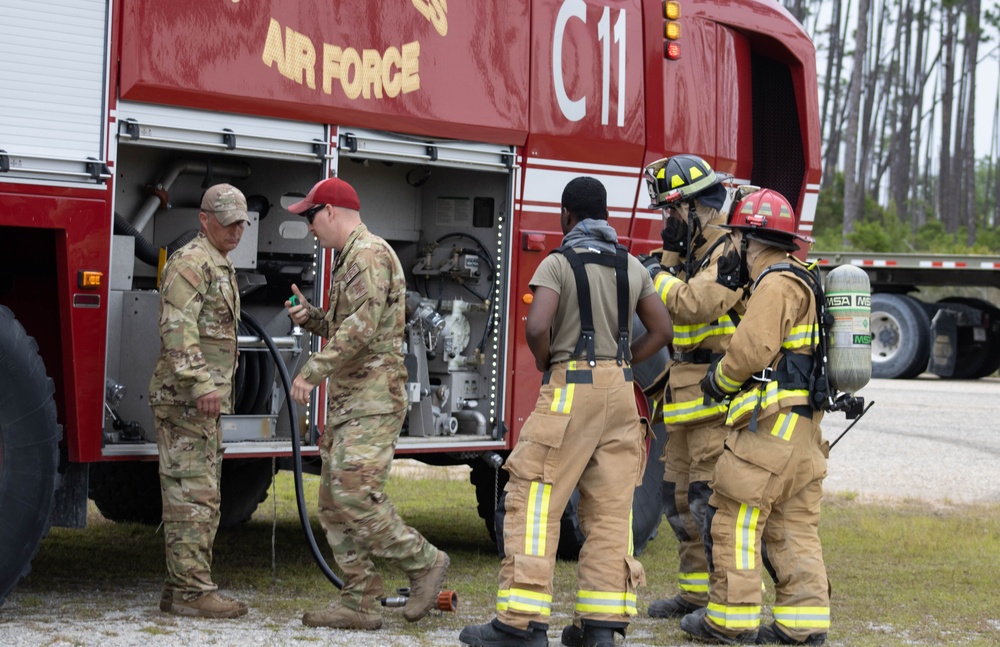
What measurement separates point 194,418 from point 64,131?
1.25 meters

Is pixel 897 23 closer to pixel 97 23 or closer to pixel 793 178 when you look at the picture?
pixel 793 178

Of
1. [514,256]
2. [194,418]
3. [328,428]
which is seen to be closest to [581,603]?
[328,428]

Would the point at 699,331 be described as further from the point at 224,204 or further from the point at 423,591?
the point at 224,204

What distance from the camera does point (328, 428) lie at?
5.56 metres

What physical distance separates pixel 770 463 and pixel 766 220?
3.34ft

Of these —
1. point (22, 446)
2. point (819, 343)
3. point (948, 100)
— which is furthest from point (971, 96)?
point (22, 446)

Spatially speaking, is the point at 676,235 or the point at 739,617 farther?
the point at 676,235

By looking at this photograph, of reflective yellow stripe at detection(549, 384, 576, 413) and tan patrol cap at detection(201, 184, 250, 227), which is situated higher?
tan patrol cap at detection(201, 184, 250, 227)

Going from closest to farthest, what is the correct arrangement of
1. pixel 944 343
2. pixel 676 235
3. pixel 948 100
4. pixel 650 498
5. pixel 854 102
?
pixel 676 235, pixel 650 498, pixel 944 343, pixel 854 102, pixel 948 100

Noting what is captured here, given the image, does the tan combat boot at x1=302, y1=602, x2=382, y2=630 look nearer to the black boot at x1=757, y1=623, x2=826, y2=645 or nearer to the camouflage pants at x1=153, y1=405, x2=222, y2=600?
the camouflage pants at x1=153, y1=405, x2=222, y2=600

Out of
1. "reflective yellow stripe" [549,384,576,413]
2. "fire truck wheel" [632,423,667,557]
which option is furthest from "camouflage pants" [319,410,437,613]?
"fire truck wheel" [632,423,667,557]

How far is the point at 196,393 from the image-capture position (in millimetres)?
5379

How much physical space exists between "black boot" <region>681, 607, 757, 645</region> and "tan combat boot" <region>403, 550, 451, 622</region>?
3.53ft

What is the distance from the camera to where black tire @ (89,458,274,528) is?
321 inches
